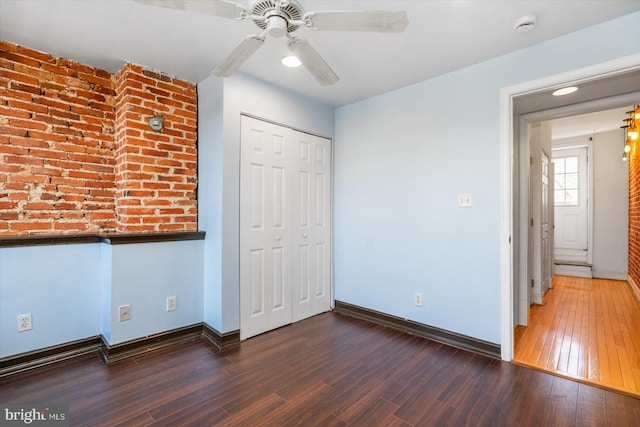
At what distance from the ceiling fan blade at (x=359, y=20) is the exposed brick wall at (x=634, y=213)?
15.5 ft

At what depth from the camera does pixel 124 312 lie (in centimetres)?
243

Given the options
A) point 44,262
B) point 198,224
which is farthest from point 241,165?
point 44,262

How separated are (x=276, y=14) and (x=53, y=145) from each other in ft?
7.27

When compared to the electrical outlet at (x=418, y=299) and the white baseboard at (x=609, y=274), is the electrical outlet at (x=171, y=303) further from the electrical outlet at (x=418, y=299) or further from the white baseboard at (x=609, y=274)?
the white baseboard at (x=609, y=274)

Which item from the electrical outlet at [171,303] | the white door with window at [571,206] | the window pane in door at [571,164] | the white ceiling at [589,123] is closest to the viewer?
the electrical outlet at [171,303]

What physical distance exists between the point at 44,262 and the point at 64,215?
0.39 metres

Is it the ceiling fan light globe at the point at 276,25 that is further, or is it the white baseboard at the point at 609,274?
the white baseboard at the point at 609,274

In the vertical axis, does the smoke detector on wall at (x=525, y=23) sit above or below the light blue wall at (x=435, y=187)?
above

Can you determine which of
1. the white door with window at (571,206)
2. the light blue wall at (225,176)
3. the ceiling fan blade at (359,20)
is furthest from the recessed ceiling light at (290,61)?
the white door with window at (571,206)

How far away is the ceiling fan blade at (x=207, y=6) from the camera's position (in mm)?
1192

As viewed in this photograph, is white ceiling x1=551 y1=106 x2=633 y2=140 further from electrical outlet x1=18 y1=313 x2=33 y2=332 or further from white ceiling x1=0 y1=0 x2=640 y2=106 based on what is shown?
electrical outlet x1=18 y1=313 x2=33 y2=332

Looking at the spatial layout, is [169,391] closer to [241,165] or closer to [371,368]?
[371,368]

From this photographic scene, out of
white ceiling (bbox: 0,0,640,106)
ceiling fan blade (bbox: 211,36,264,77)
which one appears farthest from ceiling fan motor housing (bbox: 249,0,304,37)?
white ceiling (bbox: 0,0,640,106)

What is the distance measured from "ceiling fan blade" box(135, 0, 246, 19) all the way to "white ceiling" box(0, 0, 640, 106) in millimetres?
636
